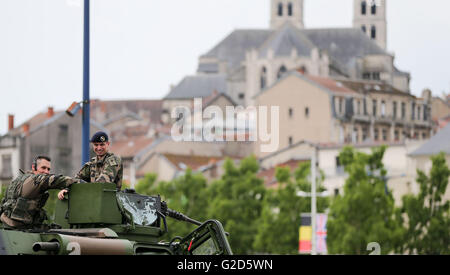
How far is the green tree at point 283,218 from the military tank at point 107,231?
56.2 m

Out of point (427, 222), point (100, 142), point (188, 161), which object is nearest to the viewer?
point (100, 142)

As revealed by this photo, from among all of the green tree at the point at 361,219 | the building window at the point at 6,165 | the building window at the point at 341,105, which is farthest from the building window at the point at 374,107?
the green tree at the point at 361,219

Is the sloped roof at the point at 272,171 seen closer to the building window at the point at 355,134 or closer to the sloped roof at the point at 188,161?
the sloped roof at the point at 188,161

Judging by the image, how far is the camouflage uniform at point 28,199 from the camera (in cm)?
1452

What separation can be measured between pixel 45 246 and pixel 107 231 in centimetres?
171

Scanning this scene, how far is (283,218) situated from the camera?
74.0 metres

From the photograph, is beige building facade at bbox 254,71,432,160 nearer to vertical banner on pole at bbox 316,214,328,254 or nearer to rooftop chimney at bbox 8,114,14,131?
rooftop chimney at bbox 8,114,14,131

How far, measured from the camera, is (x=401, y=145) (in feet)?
353

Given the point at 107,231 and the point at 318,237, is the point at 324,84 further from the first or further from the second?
the point at 107,231

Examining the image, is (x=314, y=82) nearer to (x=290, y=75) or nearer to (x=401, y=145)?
(x=290, y=75)

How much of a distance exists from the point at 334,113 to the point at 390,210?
79.6 meters

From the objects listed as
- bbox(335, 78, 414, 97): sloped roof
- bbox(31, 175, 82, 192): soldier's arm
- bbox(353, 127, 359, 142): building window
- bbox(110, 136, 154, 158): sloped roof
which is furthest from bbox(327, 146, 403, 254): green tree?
bbox(335, 78, 414, 97): sloped roof

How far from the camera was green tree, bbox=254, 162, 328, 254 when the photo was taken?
73375 mm

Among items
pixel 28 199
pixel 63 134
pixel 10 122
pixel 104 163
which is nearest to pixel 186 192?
pixel 63 134
